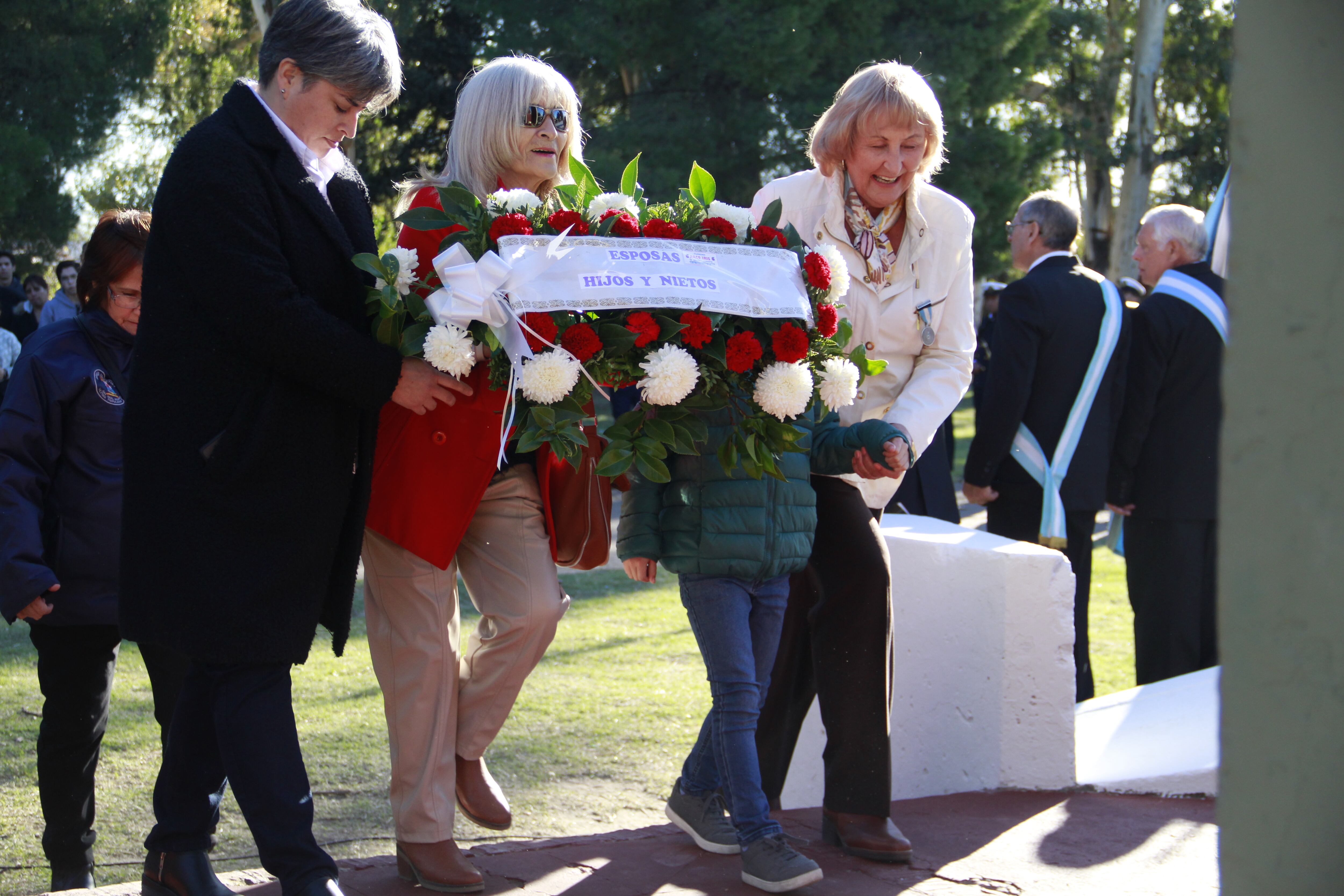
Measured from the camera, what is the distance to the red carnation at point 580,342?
9.73 ft

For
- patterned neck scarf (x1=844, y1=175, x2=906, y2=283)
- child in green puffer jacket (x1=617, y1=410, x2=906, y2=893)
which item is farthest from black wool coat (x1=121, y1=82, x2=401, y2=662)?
patterned neck scarf (x1=844, y1=175, x2=906, y2=283)

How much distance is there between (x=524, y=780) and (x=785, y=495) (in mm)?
2151

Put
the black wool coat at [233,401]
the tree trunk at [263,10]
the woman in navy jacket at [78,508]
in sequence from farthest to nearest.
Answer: the tree trunk at [263,10], the woman in navy jacket at [78,508], the black wool coat at [233,401]

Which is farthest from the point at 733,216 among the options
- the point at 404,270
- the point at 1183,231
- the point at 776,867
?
the point at 1183,231

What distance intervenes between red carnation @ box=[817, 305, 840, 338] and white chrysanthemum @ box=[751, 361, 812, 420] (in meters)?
0.22

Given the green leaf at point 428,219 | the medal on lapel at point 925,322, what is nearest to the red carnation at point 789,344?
the medal on lapel at point 925,322

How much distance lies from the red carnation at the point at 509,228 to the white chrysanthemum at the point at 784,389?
25.9 inches

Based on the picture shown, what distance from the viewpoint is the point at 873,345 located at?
12.4 feet

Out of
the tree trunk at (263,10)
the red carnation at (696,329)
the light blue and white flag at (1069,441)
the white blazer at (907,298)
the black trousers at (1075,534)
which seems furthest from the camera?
the tree trunk at (263,10)

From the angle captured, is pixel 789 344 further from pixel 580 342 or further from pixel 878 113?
pixel 878 113

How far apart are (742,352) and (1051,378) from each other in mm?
3352

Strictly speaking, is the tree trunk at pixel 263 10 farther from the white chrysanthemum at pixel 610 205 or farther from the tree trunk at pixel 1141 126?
the tree trunk at pixel 1141 126

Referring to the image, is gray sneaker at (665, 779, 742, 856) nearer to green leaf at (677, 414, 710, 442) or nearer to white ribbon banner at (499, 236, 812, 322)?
green leaf at (677, 414, 710, 442)

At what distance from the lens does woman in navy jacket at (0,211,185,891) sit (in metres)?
3.52
